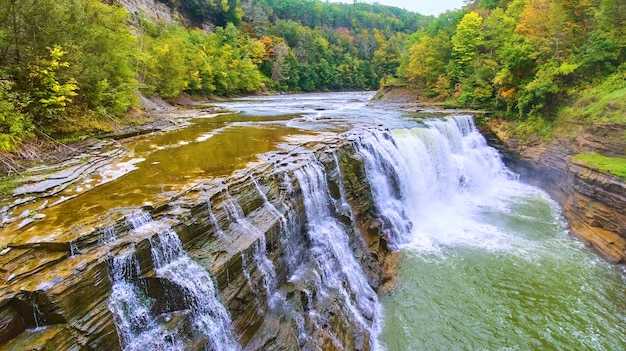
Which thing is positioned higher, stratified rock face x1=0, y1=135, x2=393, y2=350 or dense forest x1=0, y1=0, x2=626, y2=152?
dense forest x1=0, y1=0, x2=626, y2=152

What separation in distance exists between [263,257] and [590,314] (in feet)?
26.2

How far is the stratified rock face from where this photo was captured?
4445 millimetres

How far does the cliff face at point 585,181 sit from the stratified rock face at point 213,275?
289 inches

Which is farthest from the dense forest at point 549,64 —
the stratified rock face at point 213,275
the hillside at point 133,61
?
the hillside at point 133,61

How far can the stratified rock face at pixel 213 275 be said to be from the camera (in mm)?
4445

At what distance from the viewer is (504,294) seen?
8.92 metres

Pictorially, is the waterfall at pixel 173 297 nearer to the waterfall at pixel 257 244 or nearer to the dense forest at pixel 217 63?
the waterfall at pixel 257 244

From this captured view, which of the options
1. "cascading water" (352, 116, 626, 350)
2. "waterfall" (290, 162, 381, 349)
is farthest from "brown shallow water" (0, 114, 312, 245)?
"cascading water" (352, 116, 626, 350)

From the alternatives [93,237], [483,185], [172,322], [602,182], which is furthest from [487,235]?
[93,237]

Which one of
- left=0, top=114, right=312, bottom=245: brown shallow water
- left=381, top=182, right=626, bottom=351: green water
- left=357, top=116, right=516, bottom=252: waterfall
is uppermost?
left=0, top=114, right=312, bottom=245: brown shallow water

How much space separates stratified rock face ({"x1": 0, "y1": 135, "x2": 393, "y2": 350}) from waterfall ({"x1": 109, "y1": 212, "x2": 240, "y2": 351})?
2 centimetres

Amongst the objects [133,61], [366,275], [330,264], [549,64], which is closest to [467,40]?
[549,64]

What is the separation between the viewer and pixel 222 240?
668cm

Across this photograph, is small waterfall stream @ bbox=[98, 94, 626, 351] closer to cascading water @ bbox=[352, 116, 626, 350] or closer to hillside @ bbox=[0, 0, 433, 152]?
cascading water @ bbox=[352, 116, 626, 350]
